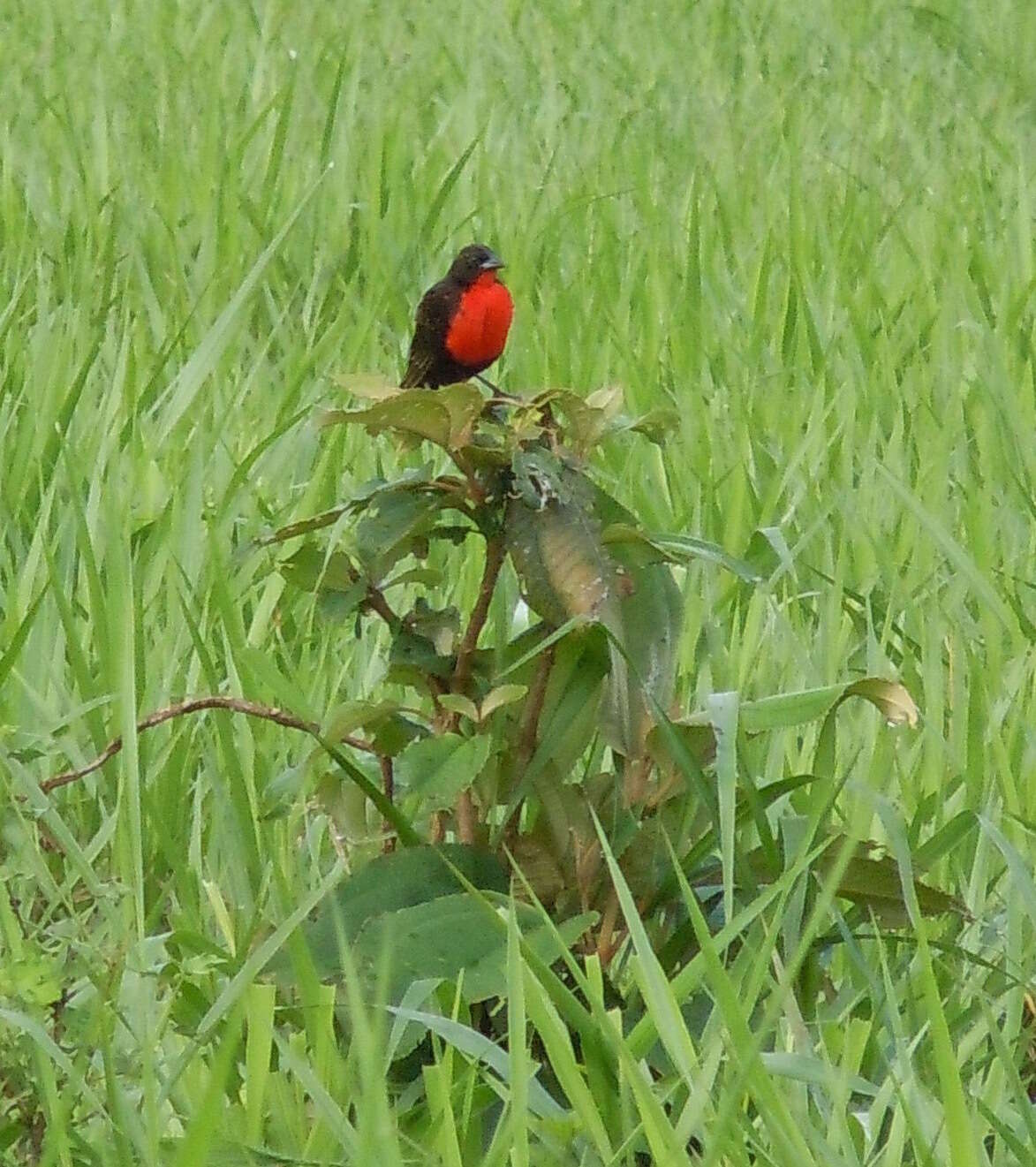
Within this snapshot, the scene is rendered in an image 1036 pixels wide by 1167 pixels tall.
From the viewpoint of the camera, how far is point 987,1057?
1763mm

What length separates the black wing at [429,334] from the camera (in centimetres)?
283

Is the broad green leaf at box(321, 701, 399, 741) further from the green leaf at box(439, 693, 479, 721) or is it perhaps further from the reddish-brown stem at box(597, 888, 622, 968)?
the reddish-brown stem at box(597, 888, 622, 968)

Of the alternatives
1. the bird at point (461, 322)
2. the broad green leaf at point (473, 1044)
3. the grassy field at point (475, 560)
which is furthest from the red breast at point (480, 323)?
the broad green leaf at point (473, 1044)

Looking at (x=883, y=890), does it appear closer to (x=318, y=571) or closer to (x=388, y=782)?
(x=388, y=782)

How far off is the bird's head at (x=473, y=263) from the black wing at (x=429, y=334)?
3 cm

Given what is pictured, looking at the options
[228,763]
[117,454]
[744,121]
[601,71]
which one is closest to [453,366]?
[117,454]

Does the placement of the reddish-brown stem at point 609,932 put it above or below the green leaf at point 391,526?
below

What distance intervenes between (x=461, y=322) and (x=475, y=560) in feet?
1.41

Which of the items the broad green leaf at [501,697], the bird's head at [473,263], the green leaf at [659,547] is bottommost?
the bird's head at [473,263]

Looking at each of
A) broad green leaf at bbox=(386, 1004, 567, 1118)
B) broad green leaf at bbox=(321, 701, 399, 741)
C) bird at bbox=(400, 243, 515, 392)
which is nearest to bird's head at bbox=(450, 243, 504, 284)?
bird at bbox=(400, 243, 515, 392)

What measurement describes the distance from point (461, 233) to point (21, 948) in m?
2.90

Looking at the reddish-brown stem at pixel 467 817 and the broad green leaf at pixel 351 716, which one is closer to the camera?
the broad green leaf at pixel 351 716

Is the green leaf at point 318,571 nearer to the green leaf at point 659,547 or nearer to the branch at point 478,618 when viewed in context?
the branch at point 478,618

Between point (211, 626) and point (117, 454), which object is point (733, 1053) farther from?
point (117, 454)
